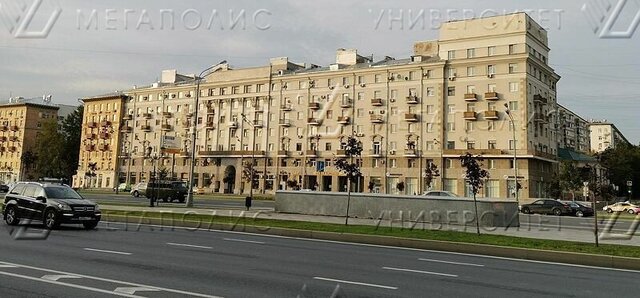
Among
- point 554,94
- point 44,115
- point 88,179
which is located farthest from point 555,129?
point 44,115

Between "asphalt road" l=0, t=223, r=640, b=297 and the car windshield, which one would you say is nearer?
"asphalt road" l=0, t=223, r=640, b=297

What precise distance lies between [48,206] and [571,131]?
436 feet

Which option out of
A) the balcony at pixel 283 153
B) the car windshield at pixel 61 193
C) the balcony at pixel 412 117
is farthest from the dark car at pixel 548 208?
the balcony at pixel 283 153

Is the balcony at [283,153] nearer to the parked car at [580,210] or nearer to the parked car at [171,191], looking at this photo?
the parked car at [171,191]

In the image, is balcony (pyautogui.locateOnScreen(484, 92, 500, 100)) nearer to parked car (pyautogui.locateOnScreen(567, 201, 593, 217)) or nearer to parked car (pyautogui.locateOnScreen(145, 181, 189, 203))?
parked car (pyautogui.locateOnScreen(567, 201, 593, 217))

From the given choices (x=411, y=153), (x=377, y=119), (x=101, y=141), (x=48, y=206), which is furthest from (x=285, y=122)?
(x=48, y=206)

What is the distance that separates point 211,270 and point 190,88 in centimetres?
9279

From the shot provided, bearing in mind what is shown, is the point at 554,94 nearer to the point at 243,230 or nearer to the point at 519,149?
the point at 519,149

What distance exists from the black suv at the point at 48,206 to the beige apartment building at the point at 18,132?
117 metres

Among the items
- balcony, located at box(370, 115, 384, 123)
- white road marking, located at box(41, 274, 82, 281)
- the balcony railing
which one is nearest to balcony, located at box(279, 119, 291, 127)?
balcony, located at box(370, 115, 384, 123)

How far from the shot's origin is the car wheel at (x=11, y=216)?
62.1ft

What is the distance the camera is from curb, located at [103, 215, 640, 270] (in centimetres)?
1325

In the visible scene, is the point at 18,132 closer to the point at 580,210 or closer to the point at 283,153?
the point at 283,153

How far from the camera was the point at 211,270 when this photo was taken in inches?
396
